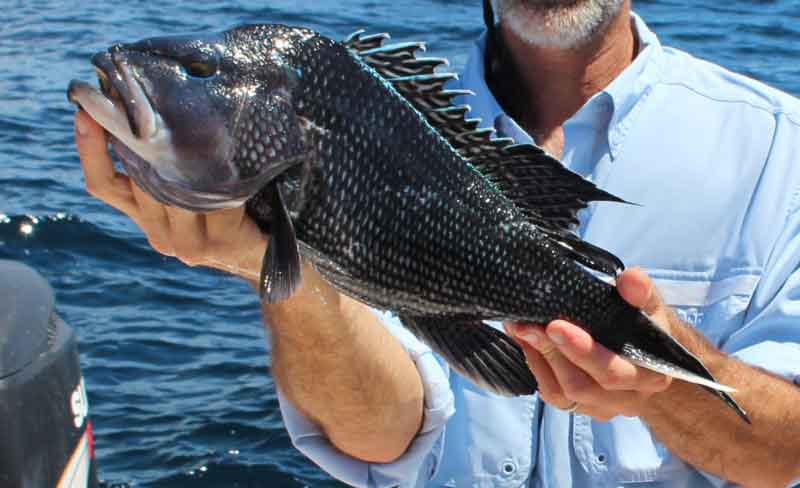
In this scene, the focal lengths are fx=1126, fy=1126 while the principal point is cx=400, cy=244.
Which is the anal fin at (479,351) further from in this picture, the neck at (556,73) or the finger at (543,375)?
the neck at (556,73)

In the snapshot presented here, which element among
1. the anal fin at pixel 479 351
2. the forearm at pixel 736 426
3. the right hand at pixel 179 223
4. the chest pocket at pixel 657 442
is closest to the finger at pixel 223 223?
the right hand at pixel 179 223

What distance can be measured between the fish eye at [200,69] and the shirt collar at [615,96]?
4.49ft

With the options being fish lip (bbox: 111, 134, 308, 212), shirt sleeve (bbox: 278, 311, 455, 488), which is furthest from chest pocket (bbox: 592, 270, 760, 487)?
fish lip (bbox: 111, 134, 308, 212)

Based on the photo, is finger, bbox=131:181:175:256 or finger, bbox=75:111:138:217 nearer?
finger, bbox=75:111:138:217

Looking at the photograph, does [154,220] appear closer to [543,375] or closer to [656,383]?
[543,375]

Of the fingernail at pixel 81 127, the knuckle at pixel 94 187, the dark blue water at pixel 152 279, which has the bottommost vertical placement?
the dark blue water at pixel 152 279

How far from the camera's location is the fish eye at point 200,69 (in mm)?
1892

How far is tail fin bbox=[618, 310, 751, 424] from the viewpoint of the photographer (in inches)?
81.5

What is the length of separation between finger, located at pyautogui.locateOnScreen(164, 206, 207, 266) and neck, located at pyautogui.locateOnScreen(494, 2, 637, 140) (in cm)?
139

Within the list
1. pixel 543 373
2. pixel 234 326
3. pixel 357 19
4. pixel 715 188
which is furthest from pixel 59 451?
pixel 357 19

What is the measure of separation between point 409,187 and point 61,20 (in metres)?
10.1

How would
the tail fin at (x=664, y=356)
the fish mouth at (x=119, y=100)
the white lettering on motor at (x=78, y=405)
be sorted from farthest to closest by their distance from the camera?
the white lettering on motor at (x=78, y=405), the tail fin at (x=664, y=356), the fish mouth at (x=119, y=100)

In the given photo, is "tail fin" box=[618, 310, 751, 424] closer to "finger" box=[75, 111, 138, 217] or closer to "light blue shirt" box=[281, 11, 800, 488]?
"light blue shirt" box=[281, 11, 800, 488]

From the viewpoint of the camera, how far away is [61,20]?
11336 millimetres
